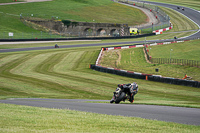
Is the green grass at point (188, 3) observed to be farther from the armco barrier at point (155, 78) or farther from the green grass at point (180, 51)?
the armco barrier at point (155, 78)

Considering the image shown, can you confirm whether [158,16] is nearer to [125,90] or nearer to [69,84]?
[69,84]

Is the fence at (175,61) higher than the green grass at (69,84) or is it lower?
higher

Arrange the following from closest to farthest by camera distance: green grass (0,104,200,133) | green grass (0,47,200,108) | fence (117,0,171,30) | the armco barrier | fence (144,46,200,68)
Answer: green grass (0,104,200,133) < green grass (0,47,200,108) < the armco barrier < fence (144,46,200,68) < fence (117,0,171,30)

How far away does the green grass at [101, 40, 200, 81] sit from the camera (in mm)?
36325

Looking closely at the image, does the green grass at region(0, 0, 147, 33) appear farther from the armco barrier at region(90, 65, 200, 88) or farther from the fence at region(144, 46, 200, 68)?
the armco barrier at region(90, 65, 200, 88)

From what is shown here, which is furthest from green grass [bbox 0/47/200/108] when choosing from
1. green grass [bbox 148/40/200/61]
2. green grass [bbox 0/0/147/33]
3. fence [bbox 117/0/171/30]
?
fence [bbox 117/0/171/30]

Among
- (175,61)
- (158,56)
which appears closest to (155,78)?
(175,61)

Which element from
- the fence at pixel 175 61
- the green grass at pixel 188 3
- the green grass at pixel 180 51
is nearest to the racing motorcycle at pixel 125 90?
the fence at pixel 175 61

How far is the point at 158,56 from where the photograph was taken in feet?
163

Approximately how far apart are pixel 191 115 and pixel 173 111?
1199 mm

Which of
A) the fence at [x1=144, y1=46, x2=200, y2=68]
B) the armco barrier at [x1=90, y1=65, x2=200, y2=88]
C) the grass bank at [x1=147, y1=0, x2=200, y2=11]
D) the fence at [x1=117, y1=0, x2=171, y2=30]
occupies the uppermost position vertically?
the grass bank at [x1=147, y1=0, x2=200, y2=11]

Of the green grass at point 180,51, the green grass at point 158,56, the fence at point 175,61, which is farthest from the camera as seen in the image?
the green grass at point 180,51

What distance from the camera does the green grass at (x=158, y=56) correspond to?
119 feet

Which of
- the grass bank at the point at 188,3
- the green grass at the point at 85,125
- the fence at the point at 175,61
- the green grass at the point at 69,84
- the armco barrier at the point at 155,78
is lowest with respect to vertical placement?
the green grass at the point at 69,84
